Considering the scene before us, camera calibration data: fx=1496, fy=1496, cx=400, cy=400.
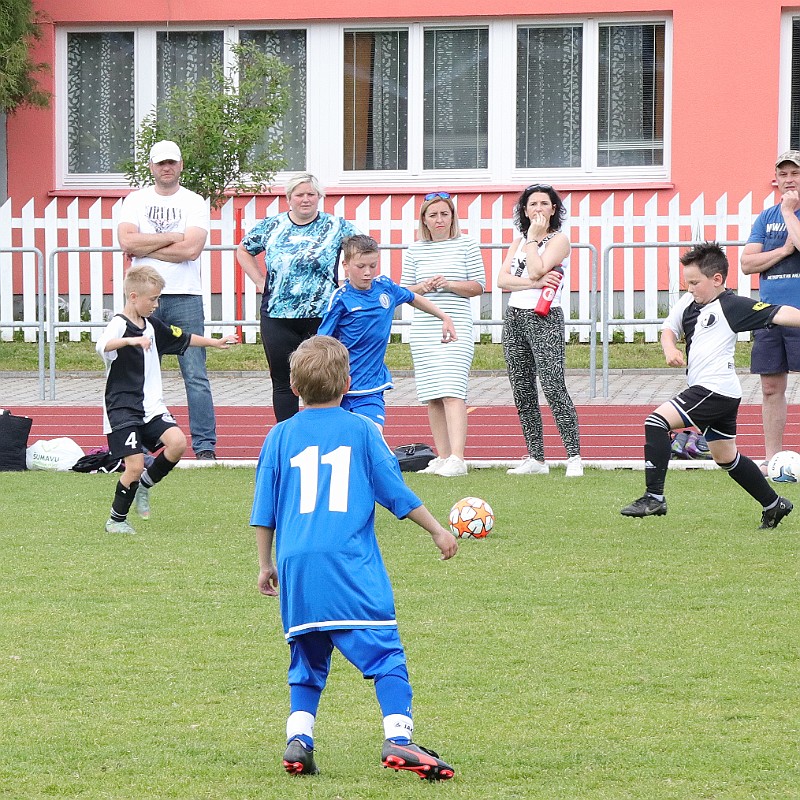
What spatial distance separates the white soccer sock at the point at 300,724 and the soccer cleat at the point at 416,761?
0.25m

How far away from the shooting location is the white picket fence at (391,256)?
16922mm

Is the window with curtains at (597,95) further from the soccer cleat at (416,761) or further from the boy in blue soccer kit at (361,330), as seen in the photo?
the soccer cleat at (416,761)

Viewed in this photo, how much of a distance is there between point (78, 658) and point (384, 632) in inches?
68.6

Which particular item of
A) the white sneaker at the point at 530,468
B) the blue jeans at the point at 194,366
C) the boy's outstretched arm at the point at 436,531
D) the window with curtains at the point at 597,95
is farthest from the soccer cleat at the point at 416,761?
the window with curtains at the point at 597,95

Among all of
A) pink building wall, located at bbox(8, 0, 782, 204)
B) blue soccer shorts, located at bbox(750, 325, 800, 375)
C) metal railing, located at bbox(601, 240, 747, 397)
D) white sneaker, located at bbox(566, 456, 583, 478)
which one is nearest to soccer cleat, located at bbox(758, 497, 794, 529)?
blue soccer shorts, located at bbox(750, 325, 800, 375)

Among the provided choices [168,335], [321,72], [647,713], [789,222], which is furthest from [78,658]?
[321,72]

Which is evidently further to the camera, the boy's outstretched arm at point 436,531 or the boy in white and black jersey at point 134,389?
the boy in white and black jersey at point 134,389

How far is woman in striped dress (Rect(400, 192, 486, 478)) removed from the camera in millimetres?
10562

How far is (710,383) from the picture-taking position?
8.25 metres

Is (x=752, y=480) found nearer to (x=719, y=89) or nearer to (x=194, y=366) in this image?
(x=194, y=366)

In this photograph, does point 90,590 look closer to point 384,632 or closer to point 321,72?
point 384,632

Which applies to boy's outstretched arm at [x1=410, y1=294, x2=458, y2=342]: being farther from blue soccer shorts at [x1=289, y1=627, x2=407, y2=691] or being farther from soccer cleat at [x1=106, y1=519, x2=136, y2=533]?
blue soccer shorts at [x1=289, y1=627, x2=407, y2=691]

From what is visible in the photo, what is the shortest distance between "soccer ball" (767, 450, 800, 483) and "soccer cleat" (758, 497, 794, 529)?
5.83 ft

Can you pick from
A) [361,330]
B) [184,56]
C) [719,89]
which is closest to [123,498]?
[361,330]
